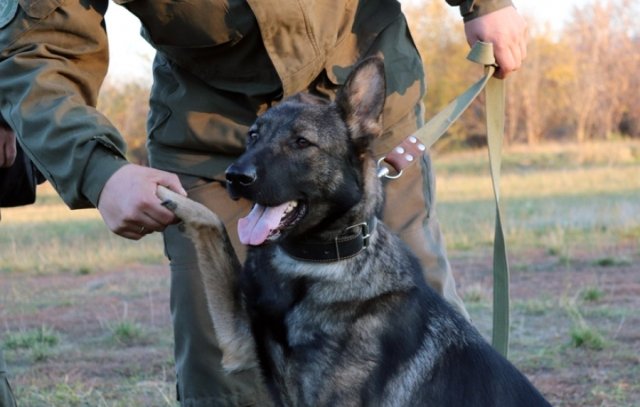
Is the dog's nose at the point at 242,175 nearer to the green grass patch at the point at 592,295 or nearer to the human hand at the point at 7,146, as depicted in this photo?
the human hand at the point at 7,146

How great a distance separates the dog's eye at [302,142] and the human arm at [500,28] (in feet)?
3.02

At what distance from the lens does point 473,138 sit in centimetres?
4656

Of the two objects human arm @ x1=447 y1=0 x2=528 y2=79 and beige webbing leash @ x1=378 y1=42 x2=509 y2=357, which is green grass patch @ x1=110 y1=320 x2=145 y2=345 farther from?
human arm @ x1=447 y1=0 x2=528 y2=79

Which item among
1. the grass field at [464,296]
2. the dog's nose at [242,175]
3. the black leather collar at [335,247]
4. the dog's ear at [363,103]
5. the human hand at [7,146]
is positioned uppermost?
the dog's ear at [363,103]

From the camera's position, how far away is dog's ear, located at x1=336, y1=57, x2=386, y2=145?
3.68 metres

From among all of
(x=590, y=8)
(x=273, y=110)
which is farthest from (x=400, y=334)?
(x=590, y=8)

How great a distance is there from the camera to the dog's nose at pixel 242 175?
11.1 feet

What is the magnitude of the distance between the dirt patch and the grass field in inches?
0.6

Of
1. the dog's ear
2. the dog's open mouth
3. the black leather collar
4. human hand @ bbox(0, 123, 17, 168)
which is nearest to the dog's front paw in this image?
the dog's open mouth

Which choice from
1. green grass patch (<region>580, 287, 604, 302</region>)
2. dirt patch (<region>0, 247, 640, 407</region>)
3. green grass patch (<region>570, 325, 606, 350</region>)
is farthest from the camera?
green grass patch (<region>580, 287, 604, 302</region>)

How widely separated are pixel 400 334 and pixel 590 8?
158 ft

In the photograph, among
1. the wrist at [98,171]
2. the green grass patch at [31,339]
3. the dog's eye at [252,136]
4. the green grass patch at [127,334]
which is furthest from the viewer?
the green grass patch at [127,334]

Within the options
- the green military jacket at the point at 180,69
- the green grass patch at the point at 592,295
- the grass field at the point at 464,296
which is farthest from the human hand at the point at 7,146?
the green grass patch at the point at 592,295

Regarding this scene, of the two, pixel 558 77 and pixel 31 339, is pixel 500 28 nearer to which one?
pixel 31 339
